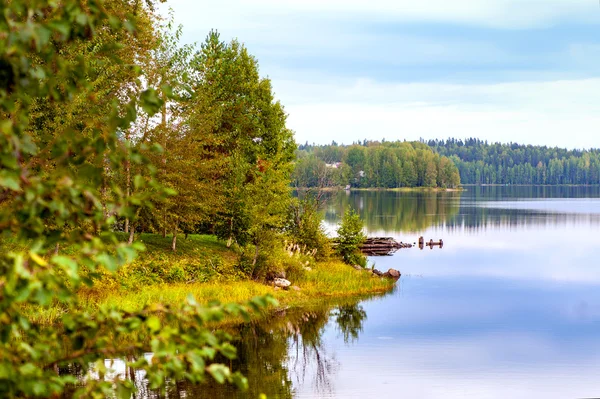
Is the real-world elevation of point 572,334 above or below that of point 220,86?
below

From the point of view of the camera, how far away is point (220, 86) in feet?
136

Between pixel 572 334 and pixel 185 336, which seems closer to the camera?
pixel 185 336

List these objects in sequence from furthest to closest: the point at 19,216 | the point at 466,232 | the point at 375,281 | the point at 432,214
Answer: the point at 432,214 < the point at 466,232 < the point at 375,281 < the point at 19,216

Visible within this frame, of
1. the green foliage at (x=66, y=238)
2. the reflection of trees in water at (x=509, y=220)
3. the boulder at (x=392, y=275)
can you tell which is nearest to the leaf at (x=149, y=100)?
the green foliage at (x=66, y=238)

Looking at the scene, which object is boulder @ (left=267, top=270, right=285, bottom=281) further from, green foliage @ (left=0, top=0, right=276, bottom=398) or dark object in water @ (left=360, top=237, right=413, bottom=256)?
green foliage @ (left=0, top=0, right=276, bottom=398)

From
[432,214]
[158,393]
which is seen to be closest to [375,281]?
[158,393]

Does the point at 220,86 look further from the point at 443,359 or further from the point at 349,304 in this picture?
the point at 443,359

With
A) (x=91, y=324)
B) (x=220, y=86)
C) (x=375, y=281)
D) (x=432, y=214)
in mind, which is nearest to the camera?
(x=91, y=324)

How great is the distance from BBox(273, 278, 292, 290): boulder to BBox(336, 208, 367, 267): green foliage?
28.2ft

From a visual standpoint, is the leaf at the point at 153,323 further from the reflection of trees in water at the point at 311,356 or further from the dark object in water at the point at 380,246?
the dark object in water at the point at 380,246

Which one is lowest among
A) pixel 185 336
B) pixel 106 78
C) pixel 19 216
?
pixel 185 336

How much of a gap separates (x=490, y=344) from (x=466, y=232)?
1854 inches

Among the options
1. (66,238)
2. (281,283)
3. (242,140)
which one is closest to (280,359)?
(281,283)

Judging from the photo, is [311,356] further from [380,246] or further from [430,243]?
[430,243]
